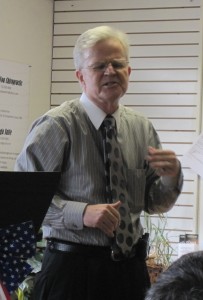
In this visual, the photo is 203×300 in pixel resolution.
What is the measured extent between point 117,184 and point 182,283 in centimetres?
109

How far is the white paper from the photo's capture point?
2781mm

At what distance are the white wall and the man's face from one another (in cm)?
178

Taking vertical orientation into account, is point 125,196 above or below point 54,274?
above

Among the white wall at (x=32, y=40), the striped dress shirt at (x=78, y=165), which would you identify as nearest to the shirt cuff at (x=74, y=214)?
the striped dress shirt at (x=78, y=165)

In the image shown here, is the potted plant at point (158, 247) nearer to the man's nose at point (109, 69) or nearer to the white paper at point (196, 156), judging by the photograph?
the white paper at point (196, 156)

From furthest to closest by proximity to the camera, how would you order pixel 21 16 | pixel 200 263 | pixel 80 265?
pixel 21 16
pixel 80 265
pixel 200 263

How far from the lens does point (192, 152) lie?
9.22ft

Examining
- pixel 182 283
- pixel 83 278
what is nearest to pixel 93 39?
pixel 83 278

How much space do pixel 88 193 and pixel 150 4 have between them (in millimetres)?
2395

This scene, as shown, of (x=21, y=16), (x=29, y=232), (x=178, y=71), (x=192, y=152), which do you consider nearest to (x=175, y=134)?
(x=178, y=71)

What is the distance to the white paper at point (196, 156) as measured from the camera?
9.12 ft

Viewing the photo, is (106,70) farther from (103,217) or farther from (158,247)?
(158,247)

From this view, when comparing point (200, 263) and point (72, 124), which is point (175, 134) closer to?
point (72, 124)

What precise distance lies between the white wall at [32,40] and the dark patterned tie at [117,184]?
1.88 m
